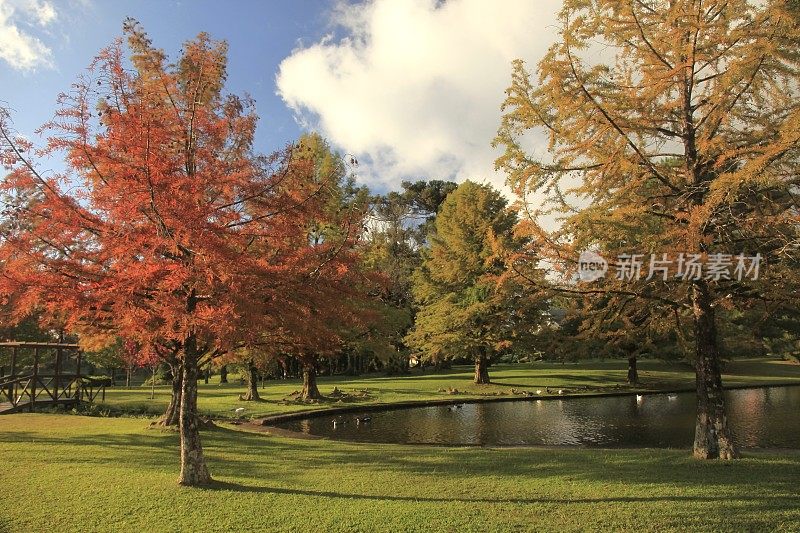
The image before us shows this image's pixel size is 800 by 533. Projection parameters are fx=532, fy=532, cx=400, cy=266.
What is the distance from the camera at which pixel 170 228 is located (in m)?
7.80

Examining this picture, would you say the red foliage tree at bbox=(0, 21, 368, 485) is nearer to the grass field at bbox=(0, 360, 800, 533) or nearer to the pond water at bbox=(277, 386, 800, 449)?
the grass field at bbox=(0, 360, 800, 533)

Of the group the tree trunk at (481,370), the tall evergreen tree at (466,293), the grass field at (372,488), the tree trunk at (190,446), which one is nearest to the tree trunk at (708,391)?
the grass field at (372,488)

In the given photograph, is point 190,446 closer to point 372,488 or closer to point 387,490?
point 372,488

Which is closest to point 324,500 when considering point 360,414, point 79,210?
point 79,210

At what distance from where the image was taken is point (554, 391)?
97.6 feet

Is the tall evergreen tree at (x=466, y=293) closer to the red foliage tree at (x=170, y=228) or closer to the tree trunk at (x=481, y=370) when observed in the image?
the tree trunk at (x=481, y=370)

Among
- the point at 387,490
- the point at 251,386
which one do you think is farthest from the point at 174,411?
the point at 387,490

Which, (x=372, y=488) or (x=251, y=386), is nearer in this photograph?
(x=372, y=488)

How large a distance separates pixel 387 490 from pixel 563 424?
1284 cm

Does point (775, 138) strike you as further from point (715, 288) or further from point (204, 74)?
point (204, 74)

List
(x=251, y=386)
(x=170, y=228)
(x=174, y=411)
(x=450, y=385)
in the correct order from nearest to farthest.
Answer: (x=170, y=228), (x=174, y=411), (x=251, y=386), (x=450, y=385)

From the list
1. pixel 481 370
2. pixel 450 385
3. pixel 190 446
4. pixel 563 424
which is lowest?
pixel 563 424

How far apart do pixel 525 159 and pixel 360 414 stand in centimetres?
1464

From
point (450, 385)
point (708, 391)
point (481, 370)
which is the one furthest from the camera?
point (481, 370)
